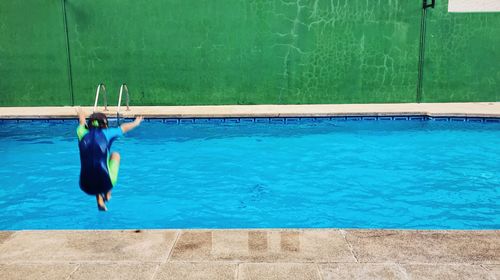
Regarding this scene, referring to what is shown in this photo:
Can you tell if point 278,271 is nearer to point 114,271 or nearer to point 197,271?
point 197,271

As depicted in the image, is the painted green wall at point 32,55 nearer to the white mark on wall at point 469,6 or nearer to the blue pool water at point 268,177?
the blue pool water at point 268,177

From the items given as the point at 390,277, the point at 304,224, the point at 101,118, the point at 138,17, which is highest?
the point at 138,17

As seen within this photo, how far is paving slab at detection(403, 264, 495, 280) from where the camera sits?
3525mm

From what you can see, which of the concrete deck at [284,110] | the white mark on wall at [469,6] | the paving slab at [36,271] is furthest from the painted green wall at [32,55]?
the white mark on wall at [469,6]

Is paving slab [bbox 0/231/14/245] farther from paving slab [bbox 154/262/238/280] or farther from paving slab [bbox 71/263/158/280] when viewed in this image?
paving slab [bbox 154/262/238/280]

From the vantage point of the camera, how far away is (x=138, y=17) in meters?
13.0

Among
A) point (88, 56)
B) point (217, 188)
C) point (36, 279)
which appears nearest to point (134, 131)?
point (88, 56)

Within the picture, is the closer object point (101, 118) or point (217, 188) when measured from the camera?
point (101, 118)

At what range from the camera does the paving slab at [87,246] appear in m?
3.90

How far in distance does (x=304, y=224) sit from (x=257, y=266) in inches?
109

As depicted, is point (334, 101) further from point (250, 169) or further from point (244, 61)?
point (250, 169)

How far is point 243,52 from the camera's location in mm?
13188

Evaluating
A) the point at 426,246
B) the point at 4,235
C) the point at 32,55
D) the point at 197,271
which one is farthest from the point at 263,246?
the point at 32,55

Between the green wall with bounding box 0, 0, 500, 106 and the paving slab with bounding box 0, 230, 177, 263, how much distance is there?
9.29 metres
